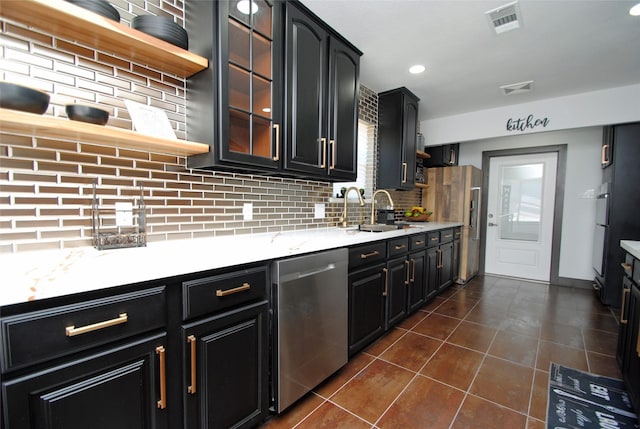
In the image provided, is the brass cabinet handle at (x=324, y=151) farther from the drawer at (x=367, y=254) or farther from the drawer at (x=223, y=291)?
the drawer at (x=223, y=291)

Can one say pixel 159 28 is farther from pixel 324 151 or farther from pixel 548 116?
pixel 548 116

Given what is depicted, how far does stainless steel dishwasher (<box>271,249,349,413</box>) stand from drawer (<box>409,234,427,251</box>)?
1.14 m

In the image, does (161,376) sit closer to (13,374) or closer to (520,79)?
(13,374)

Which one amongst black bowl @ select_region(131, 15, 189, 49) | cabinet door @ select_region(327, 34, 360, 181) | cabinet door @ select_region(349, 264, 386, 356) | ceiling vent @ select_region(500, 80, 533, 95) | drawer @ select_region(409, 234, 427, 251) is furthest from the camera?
ceiling vent @ select_region(500, 80, 533, 95)

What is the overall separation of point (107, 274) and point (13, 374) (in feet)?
1.06

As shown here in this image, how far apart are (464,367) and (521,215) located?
345 centimetres

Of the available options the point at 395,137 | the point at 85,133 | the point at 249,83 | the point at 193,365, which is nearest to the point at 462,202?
the point at 395,137

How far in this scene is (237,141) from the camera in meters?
1.56

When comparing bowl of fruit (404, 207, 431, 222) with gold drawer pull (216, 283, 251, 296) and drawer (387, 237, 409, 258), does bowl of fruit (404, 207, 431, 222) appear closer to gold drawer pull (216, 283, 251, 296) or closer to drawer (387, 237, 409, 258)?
drawer (387, 237, 409, 258)

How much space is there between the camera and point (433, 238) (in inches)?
128

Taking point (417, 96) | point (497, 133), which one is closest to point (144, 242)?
point (417, 96)

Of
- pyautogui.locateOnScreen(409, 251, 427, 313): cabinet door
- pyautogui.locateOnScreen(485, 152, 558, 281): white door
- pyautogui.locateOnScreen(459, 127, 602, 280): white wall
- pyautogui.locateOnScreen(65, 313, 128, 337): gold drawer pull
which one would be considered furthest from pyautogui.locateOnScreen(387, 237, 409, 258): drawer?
pyautogui.locateOnScreen(459, 127, 602, 280): white wall

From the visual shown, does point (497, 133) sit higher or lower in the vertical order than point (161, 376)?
higher

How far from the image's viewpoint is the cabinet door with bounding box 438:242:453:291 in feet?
11.5
